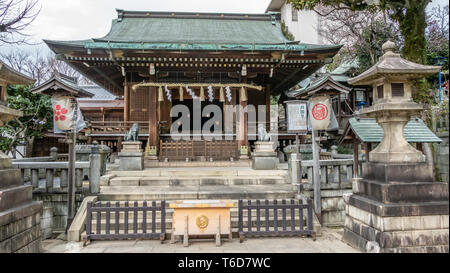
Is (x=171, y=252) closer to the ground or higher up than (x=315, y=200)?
closer to the ground

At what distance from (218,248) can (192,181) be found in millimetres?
3641

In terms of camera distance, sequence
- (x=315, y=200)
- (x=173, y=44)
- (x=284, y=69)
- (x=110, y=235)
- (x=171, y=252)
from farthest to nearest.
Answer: (x=284, y=69)
(x=173, y=44)
(x=315, y=200)
(x=110, y=235)
(x=171, y=252)

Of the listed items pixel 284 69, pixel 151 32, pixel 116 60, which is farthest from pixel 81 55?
pixel 284 69

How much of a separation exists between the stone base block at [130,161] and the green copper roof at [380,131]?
25.5ft

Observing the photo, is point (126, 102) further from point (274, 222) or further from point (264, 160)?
point (274, 222)

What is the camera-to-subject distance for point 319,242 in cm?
564

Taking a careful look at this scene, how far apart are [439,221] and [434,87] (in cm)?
548

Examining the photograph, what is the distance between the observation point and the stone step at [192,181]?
27.6 ft

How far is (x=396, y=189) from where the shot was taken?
4.64 metres

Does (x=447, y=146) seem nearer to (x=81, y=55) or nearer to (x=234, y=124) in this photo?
(x=234, y=124)

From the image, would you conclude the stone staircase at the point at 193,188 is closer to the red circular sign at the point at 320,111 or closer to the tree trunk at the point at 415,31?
the red circular sign at the point at 320,111

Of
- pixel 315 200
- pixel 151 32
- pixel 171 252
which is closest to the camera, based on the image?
pixel 171 252

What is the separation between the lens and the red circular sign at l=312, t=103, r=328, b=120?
7.04 meters

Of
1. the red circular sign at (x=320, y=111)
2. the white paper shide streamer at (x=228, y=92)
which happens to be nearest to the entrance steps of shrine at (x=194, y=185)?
the red circular sign at (x=320, y=111)
